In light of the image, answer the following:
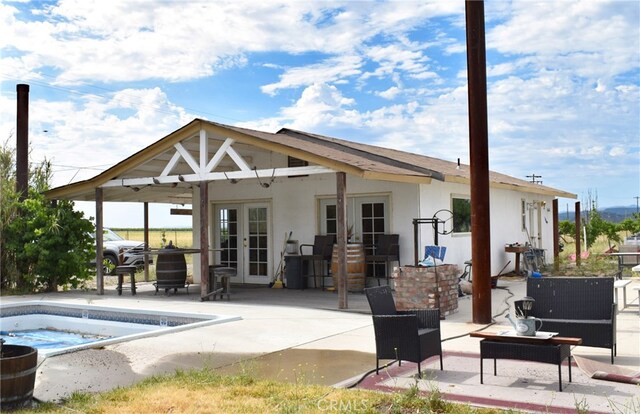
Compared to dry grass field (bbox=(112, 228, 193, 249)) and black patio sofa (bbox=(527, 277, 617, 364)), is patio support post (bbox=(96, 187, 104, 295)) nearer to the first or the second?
dry grass field (bbox=(112, 228, 193, 249))

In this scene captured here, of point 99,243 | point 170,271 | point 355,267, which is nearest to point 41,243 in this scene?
point 99,243

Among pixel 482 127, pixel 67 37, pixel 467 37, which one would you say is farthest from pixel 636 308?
pixel 67 37

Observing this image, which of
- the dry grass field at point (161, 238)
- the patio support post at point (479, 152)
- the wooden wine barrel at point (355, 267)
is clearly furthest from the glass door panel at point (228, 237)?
the patio support post at point (479, 152)

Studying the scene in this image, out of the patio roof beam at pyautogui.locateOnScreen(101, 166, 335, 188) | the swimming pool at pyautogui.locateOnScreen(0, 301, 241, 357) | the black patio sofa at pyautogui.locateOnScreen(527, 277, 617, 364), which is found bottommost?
the swimming pool at pyautogui.locateOnScreen(0, 301, 241, 357)

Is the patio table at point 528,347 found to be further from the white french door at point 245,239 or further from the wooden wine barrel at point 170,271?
the white french door at point 245,239

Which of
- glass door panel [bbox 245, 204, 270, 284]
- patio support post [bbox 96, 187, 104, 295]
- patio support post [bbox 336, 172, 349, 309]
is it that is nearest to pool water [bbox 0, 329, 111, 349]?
patio support post [bbox 96, 187, 104, 295]

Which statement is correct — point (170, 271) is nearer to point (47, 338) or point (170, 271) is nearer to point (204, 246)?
point (204, 246)

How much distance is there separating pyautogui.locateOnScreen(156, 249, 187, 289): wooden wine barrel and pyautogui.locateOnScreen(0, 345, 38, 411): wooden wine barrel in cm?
794

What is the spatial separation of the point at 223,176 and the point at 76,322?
3.44 metres

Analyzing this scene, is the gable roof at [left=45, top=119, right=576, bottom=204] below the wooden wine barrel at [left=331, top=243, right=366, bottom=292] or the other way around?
the other way around

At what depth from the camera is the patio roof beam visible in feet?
34.0

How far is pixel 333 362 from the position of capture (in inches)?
244

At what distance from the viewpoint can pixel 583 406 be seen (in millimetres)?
4375

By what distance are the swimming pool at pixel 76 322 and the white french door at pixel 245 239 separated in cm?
399
